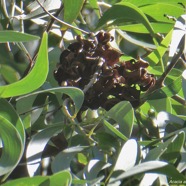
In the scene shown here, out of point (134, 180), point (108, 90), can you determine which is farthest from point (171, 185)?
point (108, 90)

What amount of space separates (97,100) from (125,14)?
0.15 metres

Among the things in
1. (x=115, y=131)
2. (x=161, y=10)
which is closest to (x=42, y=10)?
(x=161, y=10)

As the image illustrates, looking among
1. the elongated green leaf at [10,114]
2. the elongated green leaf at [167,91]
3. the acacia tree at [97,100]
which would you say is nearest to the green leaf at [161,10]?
the acacia tree at [97,100]

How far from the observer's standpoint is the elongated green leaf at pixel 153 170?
0.85 metres

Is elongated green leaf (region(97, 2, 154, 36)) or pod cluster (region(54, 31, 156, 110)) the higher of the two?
elongated green leaf (region(97, 2, 154, 36))

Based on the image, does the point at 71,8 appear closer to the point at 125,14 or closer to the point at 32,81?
the point at 125,14

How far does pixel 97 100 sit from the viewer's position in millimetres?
1043

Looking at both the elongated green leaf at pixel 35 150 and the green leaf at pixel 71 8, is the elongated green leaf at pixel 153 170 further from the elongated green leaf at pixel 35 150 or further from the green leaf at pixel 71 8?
the green leaf at pixel 71 8

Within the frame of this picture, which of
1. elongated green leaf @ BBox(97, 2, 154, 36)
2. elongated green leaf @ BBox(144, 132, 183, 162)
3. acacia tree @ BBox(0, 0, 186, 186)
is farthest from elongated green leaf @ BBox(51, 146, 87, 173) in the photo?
elongated green leaf @ BBox(97, 2, 154, 36)

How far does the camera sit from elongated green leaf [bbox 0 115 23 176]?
0.88m

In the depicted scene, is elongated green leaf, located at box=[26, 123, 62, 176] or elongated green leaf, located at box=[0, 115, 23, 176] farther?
elongated green leaf, located at box=[26, 123, 62, 176]

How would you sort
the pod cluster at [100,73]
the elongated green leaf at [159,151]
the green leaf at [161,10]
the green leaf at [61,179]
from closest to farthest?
the green leaf at [61,179] < the elongated green leaf at [159,151] < the pod cluster at [100,73] < the green leaf at [161,10]

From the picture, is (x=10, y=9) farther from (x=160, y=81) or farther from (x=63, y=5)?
(x=160, y=81)

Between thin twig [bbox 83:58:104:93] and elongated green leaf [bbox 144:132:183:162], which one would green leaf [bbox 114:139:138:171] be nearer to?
elongated green leaf [bbox 144:132:183:162]
